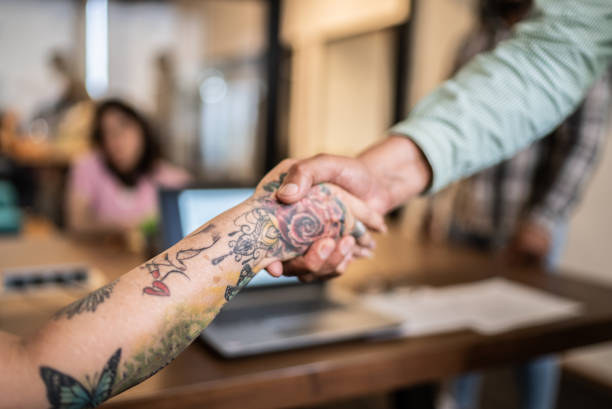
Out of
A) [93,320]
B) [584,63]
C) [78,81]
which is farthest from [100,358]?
[78,81]

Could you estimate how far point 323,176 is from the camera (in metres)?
0.75

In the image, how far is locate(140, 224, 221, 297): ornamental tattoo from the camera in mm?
530

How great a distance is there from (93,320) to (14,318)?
25.8 inches

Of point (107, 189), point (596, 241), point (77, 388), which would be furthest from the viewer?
point (596, 241)

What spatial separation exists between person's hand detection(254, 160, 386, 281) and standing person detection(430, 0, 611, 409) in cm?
107

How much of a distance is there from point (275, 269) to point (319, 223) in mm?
95

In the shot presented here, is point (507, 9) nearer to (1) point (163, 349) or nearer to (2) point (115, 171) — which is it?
(1) point (163, 349)

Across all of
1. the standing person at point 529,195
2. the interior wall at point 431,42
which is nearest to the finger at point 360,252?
the standing person at point 529,195

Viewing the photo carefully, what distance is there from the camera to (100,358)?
0.48 metres

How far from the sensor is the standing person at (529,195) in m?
1.77

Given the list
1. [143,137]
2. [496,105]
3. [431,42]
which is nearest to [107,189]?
[143,137]

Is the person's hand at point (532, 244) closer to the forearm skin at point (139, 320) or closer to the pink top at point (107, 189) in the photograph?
the forearm skin at point (139, 320)

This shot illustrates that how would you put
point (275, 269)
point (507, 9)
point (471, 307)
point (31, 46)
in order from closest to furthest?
point (275, 269) → point (471, 307) → point (507, 9) → point (31, 46)

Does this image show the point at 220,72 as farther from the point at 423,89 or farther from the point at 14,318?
the point at 14,318
